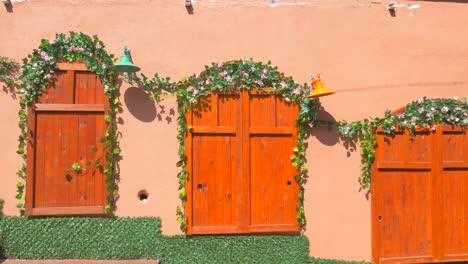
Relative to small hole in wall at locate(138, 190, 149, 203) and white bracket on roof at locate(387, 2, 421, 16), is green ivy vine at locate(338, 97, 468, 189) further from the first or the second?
small hole in wall at locate(138, 190, 149, 203)

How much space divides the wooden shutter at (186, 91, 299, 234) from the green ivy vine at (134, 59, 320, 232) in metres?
0.08

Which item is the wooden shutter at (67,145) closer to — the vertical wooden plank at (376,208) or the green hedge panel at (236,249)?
the green hedge panel at (236,249)

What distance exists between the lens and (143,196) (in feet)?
17.2

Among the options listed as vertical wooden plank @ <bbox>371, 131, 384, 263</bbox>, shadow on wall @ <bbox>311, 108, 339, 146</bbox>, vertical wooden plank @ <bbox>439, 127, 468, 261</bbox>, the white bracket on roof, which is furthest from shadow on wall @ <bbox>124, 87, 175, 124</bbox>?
vertical wooden plank @ <bbox>439, 127, 468, 261</bbox>

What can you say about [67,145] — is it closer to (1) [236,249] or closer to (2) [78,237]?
(2) [78,237]

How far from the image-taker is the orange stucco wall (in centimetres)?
518

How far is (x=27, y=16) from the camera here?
515cm

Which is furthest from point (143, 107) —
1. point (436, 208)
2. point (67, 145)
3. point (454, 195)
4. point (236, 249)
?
point (454, 195)

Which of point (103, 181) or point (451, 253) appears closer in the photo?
point (103, 181)

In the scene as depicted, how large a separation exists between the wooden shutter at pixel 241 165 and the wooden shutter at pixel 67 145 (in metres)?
1.22

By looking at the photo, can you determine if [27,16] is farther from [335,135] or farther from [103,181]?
[335,135]

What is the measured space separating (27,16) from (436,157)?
231 inches

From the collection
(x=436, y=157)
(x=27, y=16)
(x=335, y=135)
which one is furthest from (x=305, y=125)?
(x=27, y=16)

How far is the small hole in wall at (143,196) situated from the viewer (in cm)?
520
